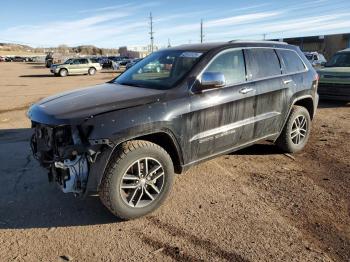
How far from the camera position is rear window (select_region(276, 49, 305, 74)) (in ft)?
19.0

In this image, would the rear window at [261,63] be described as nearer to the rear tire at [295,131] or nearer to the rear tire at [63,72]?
the rear tire at [295,131]

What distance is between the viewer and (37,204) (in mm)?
4461

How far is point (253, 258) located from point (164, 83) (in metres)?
2.31

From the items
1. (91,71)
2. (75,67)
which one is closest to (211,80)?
(75,67)

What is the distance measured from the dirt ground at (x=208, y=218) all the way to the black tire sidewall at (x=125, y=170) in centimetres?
12

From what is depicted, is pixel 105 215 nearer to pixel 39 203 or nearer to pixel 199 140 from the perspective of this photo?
pixel 39 203

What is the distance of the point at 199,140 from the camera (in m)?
4.44

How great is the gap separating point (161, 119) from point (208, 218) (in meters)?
1.20

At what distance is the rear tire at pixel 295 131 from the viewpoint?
5.94 m

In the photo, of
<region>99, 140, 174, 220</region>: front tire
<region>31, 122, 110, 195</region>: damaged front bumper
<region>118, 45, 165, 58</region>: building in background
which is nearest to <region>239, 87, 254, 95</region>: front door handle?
<region>99, 140, 174, 220</region>: front tire

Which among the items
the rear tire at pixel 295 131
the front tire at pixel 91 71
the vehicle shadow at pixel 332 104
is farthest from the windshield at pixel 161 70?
the front tire at pixel 91 71

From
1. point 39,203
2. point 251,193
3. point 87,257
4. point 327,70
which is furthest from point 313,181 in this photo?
point 327,70

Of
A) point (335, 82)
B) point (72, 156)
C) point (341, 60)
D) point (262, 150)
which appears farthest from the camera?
point (341, 60)

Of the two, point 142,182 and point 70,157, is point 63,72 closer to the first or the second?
point 142,182
